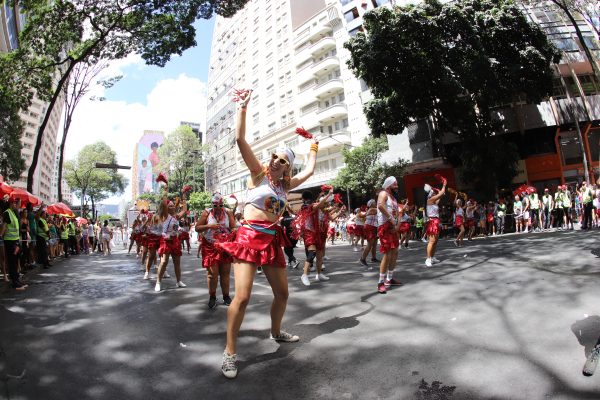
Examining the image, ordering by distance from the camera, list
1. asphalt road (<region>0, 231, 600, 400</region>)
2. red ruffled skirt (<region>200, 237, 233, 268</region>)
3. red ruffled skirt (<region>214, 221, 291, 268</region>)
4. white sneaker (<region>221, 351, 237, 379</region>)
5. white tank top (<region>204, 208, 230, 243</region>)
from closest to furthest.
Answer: asphalt road (<region>0, 231, 600, 400</region>)
white sneaker (<region>221, 351, 237, 379</region>)
red ruffled skirt (<region>214, 221, 291, 268</region>)
red ruffled skirt (<region>200, 237, 233, 268</region>)
white tank top (<region>204, 208, 230, 243</region>)

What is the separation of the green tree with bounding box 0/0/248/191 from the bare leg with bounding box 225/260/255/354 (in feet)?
40.8

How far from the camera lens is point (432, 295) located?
6.06m

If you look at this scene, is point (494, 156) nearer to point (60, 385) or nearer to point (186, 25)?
point (186, 25)

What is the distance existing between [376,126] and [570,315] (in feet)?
64.9

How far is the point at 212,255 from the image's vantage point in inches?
256

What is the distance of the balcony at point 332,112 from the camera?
39.8 metres

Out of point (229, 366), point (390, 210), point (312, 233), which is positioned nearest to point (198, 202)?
point (312, 233)

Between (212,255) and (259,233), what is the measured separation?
283 centimetres

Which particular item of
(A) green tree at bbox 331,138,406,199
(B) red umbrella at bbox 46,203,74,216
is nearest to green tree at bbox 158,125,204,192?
(A) green tree at bbox 331,138,406,199

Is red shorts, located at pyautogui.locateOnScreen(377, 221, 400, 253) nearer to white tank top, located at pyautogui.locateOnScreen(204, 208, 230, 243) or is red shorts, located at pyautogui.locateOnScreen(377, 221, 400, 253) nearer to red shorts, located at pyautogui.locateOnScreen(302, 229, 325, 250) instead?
red shorts, located at pyautogui.locateOnScreen(302, 229, 325, 250)

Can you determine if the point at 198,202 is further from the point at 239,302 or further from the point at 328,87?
the point at 239,302

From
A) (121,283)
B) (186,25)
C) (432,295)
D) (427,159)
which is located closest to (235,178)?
(427,159)

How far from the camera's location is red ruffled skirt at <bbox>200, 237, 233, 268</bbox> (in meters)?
6.30

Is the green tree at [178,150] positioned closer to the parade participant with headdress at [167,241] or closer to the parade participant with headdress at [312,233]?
the parade participant with headdress at [167,241]
